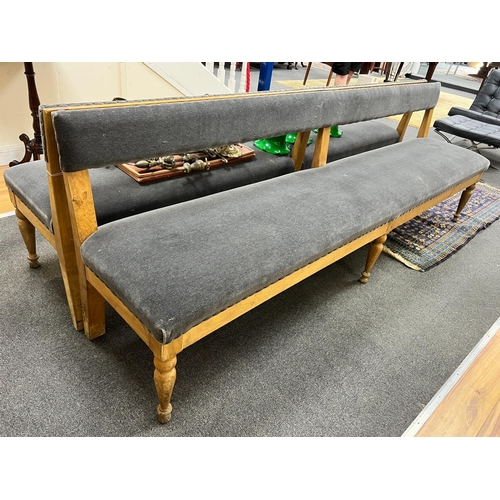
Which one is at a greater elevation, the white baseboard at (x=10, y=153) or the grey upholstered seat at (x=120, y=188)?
the grey upholstered seat at (x=120, y=188)

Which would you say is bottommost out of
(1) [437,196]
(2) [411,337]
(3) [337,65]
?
(2) [411,337]

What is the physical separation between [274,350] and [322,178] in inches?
32.8

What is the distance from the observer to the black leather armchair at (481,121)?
371 cm

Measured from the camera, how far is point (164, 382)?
3.80 ft

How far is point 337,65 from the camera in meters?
3.84

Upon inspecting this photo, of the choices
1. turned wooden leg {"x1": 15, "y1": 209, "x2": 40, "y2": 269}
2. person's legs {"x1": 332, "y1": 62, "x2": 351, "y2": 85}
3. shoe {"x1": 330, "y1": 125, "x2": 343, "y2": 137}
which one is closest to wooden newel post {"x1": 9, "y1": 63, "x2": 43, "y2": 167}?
turned wooden leg {"x1": 15, "y1": 209, "x2": 40, "y2": 269}

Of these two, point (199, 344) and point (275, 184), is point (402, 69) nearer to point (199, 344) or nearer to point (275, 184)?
point (275, 184)

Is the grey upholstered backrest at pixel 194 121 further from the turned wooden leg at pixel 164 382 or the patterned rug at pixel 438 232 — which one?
the patterned rug at pixel 438 232

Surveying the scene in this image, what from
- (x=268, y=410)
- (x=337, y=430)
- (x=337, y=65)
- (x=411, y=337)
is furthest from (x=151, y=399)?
(x=337, y=65)

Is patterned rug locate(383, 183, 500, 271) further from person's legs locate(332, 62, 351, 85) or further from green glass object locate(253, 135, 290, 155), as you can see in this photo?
person's legs locate(332, 62, 351, 85)

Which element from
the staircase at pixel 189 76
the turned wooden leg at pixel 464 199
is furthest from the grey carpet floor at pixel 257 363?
the staircase at pixel 189 76

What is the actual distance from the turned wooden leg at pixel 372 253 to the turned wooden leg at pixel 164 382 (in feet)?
3.93

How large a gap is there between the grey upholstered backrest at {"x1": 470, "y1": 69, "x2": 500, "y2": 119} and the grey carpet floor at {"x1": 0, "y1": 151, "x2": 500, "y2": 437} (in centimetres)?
315

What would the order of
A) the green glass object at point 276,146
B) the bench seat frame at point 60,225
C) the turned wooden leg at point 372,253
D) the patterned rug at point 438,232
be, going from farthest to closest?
the patterned rug at point 438,232, the green glass object at point 276,146, the turned wooden leg at point 372,253, the bench seat frame at point 60,225
